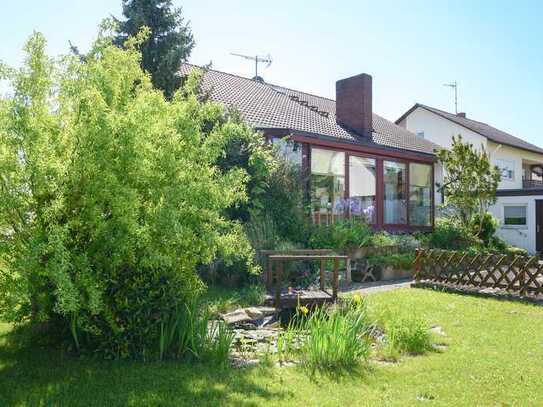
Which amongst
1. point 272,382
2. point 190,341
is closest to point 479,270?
point 272,382

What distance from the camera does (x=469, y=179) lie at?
16.7 metres

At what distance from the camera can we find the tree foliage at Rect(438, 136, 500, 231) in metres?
16.6

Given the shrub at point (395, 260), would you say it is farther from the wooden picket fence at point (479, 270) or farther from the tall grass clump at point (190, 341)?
the tall grass clump at point (190, 341)

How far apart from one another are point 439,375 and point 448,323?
2692 mm

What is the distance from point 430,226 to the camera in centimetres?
1914

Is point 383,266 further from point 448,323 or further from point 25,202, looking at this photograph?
point 25,202

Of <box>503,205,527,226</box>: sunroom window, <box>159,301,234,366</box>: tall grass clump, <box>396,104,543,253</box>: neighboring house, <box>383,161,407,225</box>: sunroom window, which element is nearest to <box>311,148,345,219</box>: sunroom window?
<box>383,161,407,225</box>: sunroom window

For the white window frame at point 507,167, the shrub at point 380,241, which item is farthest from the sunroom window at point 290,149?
the white window frame at point 507,167

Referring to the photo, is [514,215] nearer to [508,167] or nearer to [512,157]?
[508,167]

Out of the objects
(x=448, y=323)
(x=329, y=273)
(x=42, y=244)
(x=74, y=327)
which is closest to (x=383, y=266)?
(x=329, y=273)

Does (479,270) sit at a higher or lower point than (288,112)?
lower

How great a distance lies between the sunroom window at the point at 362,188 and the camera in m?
16.1

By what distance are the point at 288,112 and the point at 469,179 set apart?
679cm

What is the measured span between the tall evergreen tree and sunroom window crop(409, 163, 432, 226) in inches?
409
